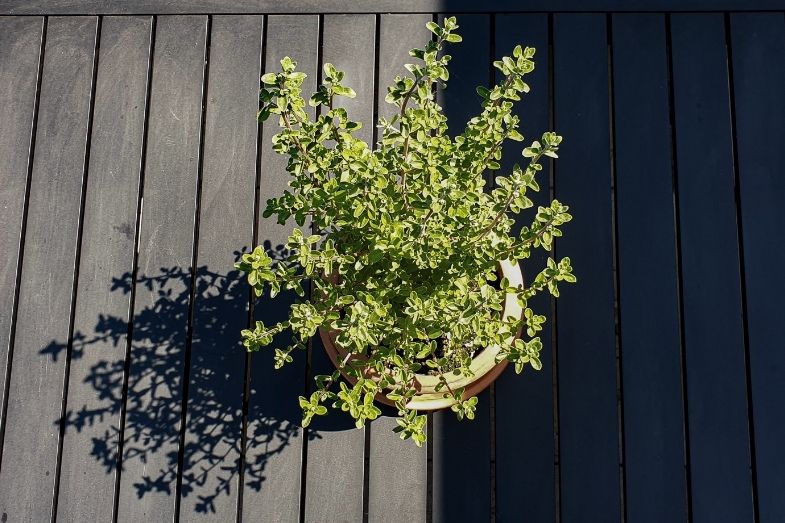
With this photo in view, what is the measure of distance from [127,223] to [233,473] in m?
0.76

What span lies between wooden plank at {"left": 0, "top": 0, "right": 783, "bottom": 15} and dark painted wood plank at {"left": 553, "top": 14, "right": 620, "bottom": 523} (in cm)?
7

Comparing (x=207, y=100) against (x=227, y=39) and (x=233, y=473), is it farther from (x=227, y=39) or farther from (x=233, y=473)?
(x=233, y=473)

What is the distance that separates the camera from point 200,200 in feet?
7.15

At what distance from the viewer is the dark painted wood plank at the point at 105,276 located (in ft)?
6.63

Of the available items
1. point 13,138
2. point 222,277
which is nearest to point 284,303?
point 222,277

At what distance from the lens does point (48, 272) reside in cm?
215

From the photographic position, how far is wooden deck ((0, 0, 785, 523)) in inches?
78.3

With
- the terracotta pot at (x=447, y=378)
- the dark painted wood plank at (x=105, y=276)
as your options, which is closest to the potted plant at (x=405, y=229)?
the terracotta pot at (x=447, y=378)

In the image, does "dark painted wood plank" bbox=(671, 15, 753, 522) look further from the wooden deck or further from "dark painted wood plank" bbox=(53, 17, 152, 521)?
"dark painted wood plank" bbox=(53, 17, 152, 521)

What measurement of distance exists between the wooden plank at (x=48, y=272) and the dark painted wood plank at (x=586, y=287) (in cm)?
135

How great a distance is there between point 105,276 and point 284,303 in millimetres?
511

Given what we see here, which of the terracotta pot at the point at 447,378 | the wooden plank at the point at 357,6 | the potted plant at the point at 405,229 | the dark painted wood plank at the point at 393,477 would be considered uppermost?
the wooden plank at the point at 357,6

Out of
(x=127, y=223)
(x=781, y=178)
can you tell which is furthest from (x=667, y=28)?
(x=127, y=223)

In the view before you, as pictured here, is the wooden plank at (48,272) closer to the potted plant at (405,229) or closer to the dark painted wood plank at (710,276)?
the potted plant at (405,229)
